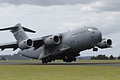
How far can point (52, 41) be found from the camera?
47250 mm

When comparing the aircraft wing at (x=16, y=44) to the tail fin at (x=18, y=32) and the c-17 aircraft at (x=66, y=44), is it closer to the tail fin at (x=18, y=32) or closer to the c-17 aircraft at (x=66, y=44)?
the c-17 aircraft at (x=66, y=44)

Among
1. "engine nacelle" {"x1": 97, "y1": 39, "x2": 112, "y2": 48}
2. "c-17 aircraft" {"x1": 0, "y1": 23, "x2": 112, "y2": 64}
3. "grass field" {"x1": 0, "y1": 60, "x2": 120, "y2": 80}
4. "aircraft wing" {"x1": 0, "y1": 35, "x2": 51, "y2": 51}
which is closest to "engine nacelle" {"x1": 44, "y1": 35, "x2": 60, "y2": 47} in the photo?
"c-17 aircraft" {"x1": 0, "y1": 23, "x2": 112, "y2": 64}

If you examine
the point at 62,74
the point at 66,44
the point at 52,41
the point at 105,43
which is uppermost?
the point at 52,41

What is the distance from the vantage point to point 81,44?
4619cm

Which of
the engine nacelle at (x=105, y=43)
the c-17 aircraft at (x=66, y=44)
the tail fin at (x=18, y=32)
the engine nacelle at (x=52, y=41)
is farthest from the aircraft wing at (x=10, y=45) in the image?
the engine nacelle at (x=105, y=43)

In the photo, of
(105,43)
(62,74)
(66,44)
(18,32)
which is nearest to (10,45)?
(18,32)

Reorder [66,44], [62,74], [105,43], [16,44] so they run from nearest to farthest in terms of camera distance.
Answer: [62,74]
[66,44]
[105,43]
[16,44]

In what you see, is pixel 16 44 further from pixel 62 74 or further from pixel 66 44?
pixel 62 74

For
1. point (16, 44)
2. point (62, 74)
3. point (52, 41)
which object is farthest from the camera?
point (16, 44)

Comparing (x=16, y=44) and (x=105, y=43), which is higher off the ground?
(x=16, y=44)

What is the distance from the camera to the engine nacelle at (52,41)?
4734 cm

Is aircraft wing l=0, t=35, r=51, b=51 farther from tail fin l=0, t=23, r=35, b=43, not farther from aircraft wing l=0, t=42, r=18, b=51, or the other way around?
tail fin l=0, t=23, r=35, b=43

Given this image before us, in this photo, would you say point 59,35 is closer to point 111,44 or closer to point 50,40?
point 50,40

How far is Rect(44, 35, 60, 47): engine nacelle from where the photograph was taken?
155 feet
